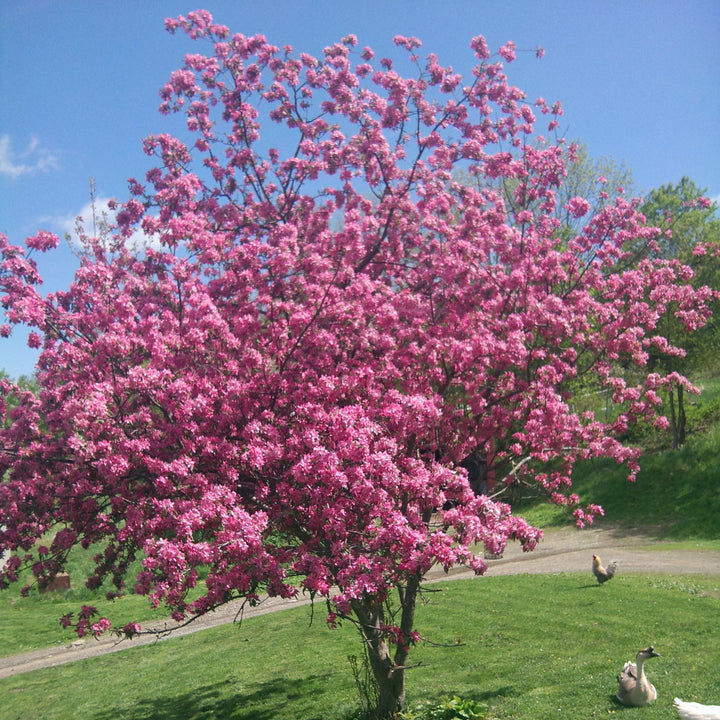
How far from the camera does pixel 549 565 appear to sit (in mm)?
23734

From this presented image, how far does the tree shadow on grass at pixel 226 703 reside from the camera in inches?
534

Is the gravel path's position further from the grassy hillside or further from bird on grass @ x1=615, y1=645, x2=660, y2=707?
bird on grass @ x1=615, y1=645, x2=660, y2=707

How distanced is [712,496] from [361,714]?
2156 cm

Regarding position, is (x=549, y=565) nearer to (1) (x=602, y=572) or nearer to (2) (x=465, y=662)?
(1) (x=602, y=572)

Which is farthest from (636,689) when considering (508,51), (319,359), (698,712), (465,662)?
(508,51)

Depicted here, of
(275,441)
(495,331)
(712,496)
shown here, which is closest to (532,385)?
Result: (495,331)

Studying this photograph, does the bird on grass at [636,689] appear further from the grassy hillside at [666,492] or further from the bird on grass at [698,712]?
the grassy hillside at [666,492]

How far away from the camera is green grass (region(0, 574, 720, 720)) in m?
12.1

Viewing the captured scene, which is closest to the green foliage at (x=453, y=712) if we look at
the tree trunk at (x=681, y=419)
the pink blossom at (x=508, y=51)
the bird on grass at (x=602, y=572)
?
the bird on grass at (x=602, y=572)

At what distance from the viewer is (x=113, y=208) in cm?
1537

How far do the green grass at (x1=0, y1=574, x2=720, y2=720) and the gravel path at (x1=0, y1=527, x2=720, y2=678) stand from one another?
1325 mm

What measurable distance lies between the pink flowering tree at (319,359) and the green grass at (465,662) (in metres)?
2.66

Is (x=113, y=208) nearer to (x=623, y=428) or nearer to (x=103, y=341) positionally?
(x=103, y=341)

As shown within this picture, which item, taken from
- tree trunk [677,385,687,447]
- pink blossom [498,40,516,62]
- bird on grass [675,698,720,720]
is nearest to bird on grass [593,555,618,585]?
bird on grass [675,698,720,720]
